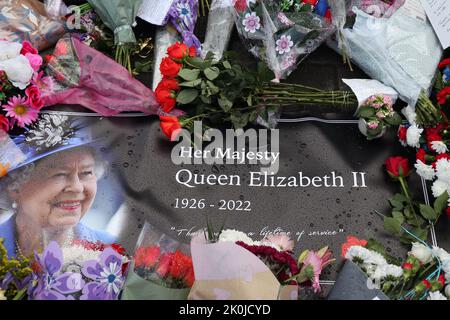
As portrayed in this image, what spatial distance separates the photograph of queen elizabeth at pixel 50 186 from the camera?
1799mm

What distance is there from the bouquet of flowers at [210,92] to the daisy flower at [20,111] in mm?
441

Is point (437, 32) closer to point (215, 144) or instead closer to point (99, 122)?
point (215, 144)

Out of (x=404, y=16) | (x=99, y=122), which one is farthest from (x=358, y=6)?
(x=99, y=122)

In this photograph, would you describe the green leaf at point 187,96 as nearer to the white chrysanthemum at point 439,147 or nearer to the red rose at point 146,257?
the red rose at point 146,257

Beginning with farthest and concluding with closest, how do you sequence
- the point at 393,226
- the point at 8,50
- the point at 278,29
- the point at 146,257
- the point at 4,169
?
the point at 278,29, the point at 8,50, the point at 4,169, the point at 393,226, the point at 146,257

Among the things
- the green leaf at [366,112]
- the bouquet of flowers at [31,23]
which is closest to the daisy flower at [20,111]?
the bouquet of flowers at [31,23]

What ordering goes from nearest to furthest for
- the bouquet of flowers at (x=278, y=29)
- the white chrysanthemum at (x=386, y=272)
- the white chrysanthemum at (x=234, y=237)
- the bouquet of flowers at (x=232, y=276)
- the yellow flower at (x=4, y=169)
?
the bouquet of flowers at (x=232, y=276) → the white chrysanthemum at (x=386, y=272) → the white chrysanthemum at (x=234, y=237) → the yellow flower at (x=4, y=169) → the bouquet of flowers at (x=278, y=29)

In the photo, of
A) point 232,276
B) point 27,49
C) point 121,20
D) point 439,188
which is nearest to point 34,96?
point 27,49

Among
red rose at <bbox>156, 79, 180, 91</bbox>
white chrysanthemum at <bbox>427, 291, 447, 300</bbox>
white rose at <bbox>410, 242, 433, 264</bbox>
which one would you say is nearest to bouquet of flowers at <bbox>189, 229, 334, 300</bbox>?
white chrysanthemum at <bbox>427, 291, 447, 300</bbox>

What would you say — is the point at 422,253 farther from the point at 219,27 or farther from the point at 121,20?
the point at 121,20

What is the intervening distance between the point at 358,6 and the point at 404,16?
0.58 ft

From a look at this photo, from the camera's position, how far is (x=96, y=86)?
204cm

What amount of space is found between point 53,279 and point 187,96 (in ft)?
2.59
